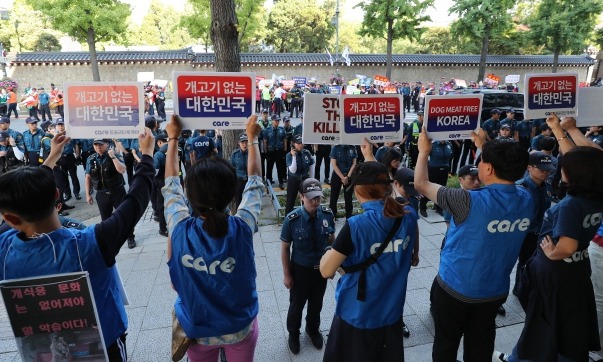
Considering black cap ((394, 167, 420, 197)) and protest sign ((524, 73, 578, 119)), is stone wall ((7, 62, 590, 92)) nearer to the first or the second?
protest sign ((524, 73, 578, 119))

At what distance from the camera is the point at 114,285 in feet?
7.32

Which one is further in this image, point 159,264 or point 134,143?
point 134,143

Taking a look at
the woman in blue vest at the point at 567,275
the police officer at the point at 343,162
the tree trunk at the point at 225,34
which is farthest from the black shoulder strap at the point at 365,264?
the police officer at the point at 343,162

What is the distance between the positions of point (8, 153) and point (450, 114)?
8.65 m

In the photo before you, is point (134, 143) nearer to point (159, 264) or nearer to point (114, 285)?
point (159, 264)

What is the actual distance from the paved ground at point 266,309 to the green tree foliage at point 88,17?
734 inches

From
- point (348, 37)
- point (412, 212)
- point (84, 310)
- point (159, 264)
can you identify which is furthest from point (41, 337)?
point (348, 37)

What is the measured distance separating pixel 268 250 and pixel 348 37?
50.5m

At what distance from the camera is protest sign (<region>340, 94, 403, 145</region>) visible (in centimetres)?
355

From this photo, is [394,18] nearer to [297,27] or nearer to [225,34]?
[297,27]

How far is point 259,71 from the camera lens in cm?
3084

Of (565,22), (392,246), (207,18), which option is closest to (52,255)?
(392,246)

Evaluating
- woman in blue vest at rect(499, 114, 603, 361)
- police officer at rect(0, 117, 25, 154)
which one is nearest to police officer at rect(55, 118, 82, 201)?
police officer at rect(0, 117, 25, 154)

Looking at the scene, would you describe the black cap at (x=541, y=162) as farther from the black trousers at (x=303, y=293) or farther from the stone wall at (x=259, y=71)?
the stone wall at (x=259, y=71)
